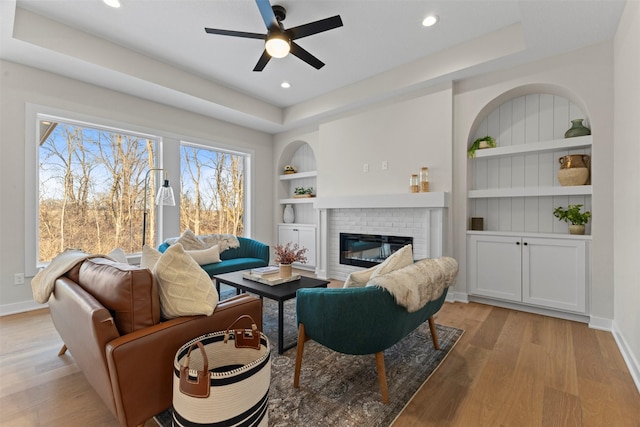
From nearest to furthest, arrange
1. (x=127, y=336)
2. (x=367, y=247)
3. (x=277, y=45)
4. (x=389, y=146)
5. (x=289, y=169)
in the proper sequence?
(x=127, y=336)
(x=277, y=45)
(x=389, y=146)
(x=367, y=247)
(x=289, y=169)

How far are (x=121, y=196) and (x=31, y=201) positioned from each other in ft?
3.00

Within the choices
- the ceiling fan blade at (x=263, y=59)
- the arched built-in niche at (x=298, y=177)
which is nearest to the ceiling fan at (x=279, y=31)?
the ceiling fan blade at (x=263, y=59)

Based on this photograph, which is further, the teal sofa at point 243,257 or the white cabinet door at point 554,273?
the teal sofa at point 243,257

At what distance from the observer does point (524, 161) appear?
336 cm

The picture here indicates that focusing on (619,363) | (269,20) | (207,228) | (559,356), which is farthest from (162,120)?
(619,363)

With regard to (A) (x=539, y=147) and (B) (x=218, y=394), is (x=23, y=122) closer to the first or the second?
(B) (x=218, y=394)

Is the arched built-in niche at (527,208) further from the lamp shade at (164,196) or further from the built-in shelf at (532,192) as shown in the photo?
the lamp shade at (164,196)

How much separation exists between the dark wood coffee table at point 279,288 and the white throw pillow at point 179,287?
0.74m

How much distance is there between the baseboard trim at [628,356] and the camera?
Result: 6.07 feet

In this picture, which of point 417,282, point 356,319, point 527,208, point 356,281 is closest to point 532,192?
point 527,208

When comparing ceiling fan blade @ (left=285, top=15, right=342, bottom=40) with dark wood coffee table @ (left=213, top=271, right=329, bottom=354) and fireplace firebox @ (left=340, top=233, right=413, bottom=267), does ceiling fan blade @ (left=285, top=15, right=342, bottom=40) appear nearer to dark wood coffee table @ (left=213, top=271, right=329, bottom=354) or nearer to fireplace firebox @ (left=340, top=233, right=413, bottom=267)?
dark wood coffee table @ (left=213, top=271, right=329, bottom=354)

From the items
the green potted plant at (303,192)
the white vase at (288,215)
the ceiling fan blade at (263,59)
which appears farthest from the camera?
the white vase at (288,215)

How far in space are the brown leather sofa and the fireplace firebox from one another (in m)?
3.04

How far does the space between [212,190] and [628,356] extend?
5290 mm
